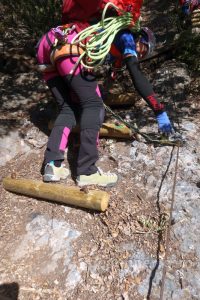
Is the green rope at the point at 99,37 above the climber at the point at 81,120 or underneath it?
above

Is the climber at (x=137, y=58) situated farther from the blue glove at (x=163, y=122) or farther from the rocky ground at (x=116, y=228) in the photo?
the rocky ground at (x=116, y=228)

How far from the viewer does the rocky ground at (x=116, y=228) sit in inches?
117

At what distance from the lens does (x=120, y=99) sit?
464cm

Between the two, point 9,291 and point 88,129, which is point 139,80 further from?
point 9,291

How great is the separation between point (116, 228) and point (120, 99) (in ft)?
5.92

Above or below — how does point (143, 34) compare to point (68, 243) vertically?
above

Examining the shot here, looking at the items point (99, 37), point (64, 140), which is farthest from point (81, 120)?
point (99, 37)

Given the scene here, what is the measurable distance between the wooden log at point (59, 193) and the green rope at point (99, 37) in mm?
1137

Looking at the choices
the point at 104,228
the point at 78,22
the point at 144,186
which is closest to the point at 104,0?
the point at 78,22

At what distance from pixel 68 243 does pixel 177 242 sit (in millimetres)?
894

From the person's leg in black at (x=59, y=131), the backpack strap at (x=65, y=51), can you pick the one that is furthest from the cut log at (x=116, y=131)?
the backpack strap at (x=65, y=51)

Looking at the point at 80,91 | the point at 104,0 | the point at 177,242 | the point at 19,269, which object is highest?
the point at 104,0

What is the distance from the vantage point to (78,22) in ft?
12.5

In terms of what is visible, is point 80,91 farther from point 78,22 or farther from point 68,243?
point 68,243
